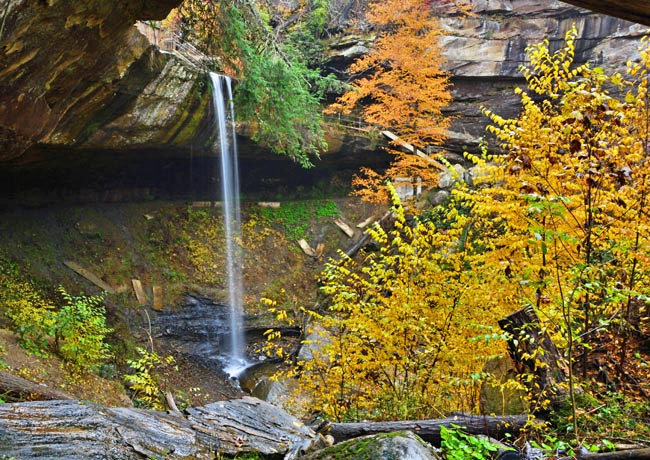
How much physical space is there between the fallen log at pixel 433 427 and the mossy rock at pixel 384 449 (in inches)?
45.6

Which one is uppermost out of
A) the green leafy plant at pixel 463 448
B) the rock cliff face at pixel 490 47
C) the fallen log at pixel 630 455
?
the rock cliff face at pixel 490 47

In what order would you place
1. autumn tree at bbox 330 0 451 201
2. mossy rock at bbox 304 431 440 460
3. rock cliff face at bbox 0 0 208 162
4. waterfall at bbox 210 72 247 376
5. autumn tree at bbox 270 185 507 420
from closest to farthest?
mossy rock at bbox 304 431 440 460
autumn tree at bbox 270 185 507 420
rock cliff face at bbox 0 0 208 162
waterfall at bbox 210 72 247 376
autumn tree at bbox 330 0 451 201

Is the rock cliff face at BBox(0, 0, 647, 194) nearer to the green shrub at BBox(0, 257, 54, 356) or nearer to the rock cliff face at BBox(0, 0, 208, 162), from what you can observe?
the rock cliff face at BBox(0, 0, 208, 162)

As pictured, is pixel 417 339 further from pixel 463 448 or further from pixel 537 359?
pixel 463 448

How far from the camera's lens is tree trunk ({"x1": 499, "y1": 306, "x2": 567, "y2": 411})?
11.1 feet

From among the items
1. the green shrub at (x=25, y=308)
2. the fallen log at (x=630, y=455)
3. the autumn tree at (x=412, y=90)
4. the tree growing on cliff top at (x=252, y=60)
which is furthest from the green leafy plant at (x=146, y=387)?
the autumn tree at (x=412, y=90)

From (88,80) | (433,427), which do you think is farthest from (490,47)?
(433,427)

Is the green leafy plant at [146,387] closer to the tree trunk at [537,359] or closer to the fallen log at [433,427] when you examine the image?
the fallen log at [433,427]

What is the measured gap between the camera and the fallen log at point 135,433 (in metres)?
2.24

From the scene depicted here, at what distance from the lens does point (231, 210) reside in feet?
49.2

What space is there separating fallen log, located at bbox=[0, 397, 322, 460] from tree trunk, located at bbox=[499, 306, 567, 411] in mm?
1841

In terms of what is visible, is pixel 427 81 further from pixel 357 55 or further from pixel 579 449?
pixel 579 449

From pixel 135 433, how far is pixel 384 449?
5.21ft

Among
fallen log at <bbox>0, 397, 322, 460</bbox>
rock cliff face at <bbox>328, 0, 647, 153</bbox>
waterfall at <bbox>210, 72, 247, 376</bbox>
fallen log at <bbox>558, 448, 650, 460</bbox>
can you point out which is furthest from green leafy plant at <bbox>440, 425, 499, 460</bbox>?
rock cliff face at <bbox>328, 0, 647, 153</bbox>
